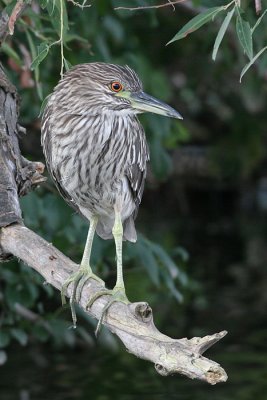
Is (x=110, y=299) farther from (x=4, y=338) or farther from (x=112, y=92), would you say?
(x=4, y=338)

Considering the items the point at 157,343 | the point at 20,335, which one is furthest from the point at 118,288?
the point at 20,335

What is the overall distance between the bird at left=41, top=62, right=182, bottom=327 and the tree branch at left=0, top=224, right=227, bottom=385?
588 mm

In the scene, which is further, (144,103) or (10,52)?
(10,52)

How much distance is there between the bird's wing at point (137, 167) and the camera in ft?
16.0

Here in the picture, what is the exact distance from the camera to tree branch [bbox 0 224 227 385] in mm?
3213

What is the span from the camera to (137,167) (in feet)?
16.2

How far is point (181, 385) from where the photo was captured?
24.1 feet

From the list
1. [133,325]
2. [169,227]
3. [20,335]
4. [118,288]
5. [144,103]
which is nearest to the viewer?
[133,325]

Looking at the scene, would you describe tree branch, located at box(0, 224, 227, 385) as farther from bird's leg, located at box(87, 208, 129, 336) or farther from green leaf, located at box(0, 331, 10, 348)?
green leaf, located at box(0, 331, 10, 348)

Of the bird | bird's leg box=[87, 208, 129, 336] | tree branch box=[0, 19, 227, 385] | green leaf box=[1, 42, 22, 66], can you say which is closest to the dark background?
green leaf box=[1, 42, 22, 66]

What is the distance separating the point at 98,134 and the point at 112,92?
19 cm

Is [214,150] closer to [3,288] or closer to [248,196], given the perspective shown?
[248,196]

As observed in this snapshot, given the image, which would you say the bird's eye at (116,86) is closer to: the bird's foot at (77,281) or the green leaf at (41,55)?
the green leaf at (41,55)

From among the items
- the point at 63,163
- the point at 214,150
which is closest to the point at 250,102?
the point at 214,150
